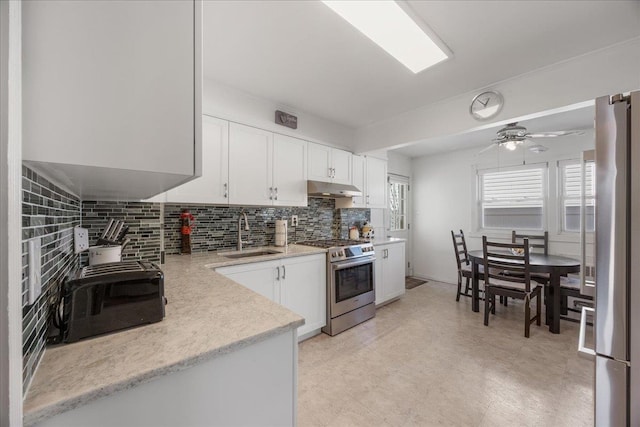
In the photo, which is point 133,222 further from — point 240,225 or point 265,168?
point 265,168

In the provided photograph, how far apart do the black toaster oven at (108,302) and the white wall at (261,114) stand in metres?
1.96

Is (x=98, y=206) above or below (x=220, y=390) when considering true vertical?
above

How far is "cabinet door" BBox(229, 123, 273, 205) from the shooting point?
260cm

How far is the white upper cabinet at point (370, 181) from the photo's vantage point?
384 centimetres

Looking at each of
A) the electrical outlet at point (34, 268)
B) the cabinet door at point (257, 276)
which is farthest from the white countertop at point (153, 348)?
the cabinet door at point (257, 276)

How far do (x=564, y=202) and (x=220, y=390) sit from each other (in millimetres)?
4991

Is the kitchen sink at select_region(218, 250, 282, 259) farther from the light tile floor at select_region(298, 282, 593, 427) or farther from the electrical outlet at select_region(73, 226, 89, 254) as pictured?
the electrical outlet at select_region(73, 226, 89, 254)

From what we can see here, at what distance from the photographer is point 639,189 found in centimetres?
91

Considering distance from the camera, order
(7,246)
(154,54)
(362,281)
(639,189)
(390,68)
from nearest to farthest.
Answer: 1. (7,246)
2. (154,54)
3. (639,189)
4. (390,68)
5. (362,281)

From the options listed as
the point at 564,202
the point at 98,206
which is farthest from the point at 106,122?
the point at 564,202

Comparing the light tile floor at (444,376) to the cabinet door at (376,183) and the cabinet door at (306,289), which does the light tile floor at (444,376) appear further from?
the cabinet door at (376,183)

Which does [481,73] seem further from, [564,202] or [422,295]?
[422,295]

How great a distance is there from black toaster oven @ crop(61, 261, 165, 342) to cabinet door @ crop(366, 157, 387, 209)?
3.38 metres

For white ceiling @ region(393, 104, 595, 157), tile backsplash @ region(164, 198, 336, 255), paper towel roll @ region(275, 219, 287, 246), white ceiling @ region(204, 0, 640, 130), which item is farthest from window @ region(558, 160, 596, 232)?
paper towel roll @ region(275, 219, 287, 246)
